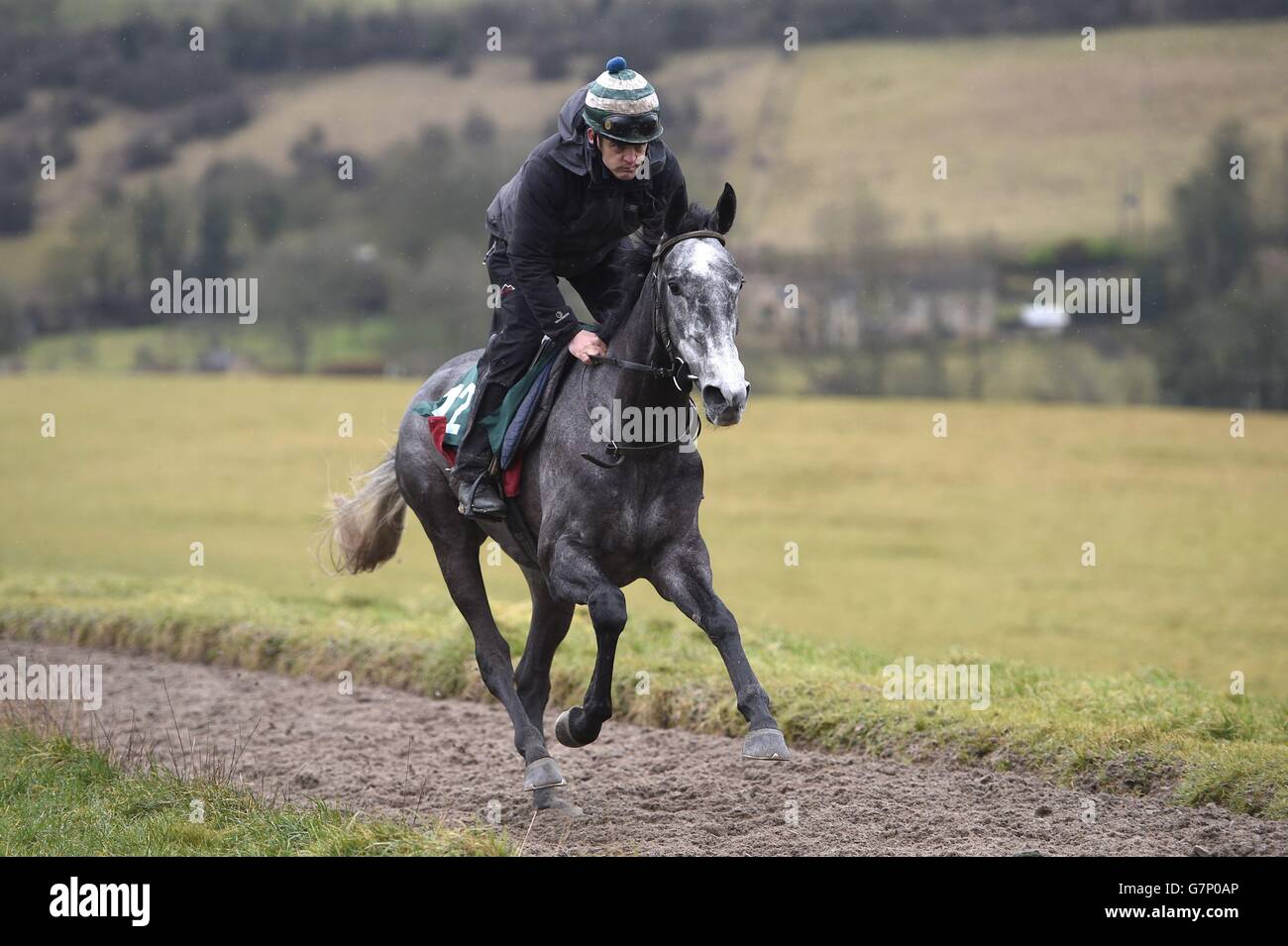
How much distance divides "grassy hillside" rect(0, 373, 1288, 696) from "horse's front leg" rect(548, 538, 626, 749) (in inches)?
152

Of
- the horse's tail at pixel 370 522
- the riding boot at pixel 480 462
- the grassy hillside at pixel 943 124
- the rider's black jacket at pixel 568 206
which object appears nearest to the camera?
the rider's black jacket at pixel 568 206

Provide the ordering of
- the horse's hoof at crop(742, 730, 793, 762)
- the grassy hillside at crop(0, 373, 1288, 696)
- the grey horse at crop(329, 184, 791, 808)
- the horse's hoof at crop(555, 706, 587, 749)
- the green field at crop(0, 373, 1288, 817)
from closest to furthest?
1. the horse's hoof at crop(742, 730, 793, 762)
2. the grey horse at crop(329, 184, 791, 808)
3. the horse's hoof at crop(555, 706, 587, 749)
4. the green field at crop(0, 373, 1288, 817)
5. the grassy hillside at crop(0, 373, 1288, 696)

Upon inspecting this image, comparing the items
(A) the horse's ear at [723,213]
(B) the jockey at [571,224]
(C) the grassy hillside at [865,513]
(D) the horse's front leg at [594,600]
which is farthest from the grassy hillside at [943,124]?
(D) the horse's front leg at [594,600]

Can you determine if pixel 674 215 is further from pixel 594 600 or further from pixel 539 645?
pixel 539 645

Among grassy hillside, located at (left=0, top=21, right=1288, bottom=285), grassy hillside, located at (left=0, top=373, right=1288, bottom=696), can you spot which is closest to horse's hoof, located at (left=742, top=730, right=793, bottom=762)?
grassy hillside, located at (left=0, top=373, right=1288, bottom=696)

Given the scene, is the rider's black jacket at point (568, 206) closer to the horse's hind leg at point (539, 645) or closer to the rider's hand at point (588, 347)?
A: the rider's hand at point (588, 347)

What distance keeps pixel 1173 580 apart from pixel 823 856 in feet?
64.0

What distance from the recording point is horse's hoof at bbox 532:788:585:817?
7.19 m

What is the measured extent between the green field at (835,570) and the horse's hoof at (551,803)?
1.84 m

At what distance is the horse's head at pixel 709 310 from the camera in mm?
5812

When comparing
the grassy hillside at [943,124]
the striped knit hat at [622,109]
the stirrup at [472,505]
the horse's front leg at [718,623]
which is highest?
the grassy hillside at [943,124]

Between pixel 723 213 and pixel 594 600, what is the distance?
180cm

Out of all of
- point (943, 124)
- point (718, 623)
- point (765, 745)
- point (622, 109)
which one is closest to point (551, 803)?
point (718, 623)

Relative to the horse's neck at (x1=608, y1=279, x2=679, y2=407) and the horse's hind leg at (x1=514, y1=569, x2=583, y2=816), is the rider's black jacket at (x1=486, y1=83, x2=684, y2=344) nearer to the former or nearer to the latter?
the horse's neck at (x1=608, y1=279, x2=679, y2=407)
